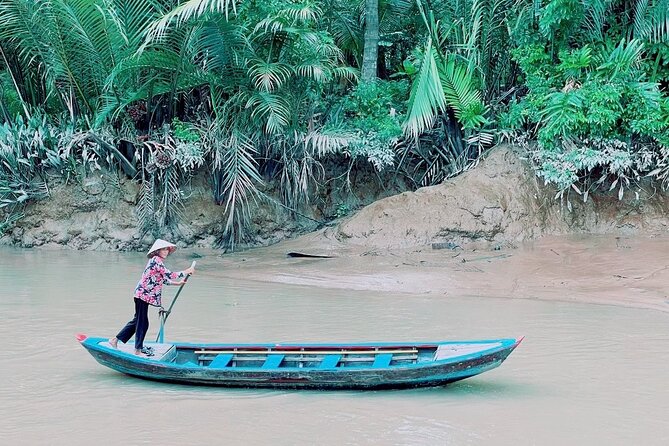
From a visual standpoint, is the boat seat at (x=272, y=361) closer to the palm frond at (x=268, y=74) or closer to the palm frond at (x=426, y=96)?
the palm frond at (x=268, y=74)

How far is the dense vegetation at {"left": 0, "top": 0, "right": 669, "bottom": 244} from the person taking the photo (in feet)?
40.5

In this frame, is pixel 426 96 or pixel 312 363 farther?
pixel 426 96

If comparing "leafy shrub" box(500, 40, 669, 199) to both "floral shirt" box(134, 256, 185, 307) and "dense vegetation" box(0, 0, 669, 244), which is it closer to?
"dense vegetation" box(0, 0, 669, 244)

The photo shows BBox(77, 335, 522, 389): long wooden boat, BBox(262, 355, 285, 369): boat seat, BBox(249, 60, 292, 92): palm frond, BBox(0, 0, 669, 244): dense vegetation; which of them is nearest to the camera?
BBox(77, 335, 522, 389): long wooden boat

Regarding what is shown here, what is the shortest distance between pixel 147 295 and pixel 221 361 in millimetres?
816

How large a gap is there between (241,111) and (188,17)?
90.6 inches

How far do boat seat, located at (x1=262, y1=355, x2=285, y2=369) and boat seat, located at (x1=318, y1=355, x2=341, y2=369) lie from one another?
34 centimetres

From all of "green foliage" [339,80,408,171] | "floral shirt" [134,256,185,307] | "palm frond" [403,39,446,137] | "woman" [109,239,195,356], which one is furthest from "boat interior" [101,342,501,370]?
"green foliage" [339,80,408,171]

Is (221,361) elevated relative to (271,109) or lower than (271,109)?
lower

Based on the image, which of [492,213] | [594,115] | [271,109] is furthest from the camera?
[271,109]

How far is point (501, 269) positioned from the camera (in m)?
11.1

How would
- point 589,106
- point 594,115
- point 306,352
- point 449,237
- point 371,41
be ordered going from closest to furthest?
point 306,352 < point 594,115 < point 589,106 < point 449,237 < point 371,41

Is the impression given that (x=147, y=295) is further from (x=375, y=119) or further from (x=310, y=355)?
(x=375, y=119)

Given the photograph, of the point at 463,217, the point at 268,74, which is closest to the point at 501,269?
the point at 463,217
